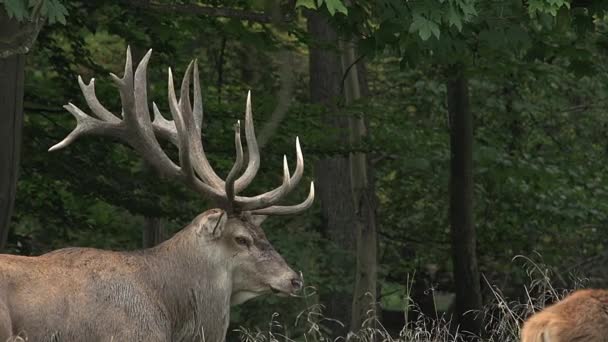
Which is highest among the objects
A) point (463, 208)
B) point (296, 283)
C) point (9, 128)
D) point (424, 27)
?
point (424, 27)

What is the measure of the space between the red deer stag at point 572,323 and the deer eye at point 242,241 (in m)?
2.13

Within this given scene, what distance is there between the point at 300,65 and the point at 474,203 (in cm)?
361

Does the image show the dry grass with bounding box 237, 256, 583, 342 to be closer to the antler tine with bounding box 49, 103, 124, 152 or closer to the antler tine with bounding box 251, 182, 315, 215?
the antler tine with bounding box 251, 182, 315, 215

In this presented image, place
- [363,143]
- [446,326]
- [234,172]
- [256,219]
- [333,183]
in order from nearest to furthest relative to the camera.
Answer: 1. [234,172]
2. [256,219]
3. [446,326]
4. [363,143]
5. [333,183]

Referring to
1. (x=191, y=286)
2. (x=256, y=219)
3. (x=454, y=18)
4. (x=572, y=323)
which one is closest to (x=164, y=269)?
(x=191, y=286)

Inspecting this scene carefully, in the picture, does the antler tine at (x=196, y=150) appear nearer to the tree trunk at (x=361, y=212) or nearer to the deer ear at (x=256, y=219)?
the deer ear at (x=256, y=219)

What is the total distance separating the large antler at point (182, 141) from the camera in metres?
8.91

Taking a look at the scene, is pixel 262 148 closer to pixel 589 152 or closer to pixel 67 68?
pixel 67 68

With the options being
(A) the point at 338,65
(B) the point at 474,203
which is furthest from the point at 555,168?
(A) the point at 338,65

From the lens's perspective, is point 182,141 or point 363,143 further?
point 363,143

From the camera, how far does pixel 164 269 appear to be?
343 inches

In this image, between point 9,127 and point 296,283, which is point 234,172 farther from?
point 9,127

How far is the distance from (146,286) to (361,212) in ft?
20.5

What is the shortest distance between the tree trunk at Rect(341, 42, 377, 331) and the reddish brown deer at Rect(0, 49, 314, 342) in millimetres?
4825
